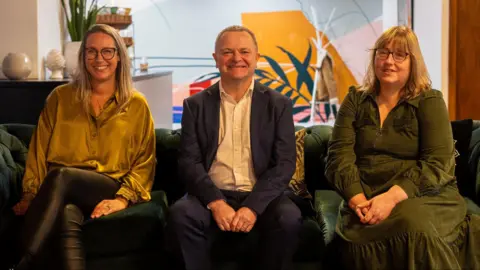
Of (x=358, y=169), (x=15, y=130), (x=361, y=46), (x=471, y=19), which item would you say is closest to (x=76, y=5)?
(x=15, y=130)

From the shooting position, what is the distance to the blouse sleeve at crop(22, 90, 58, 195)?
8.79ft

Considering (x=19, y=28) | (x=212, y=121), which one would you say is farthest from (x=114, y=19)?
(x=212, y=121)

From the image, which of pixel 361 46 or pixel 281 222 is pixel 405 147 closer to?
pixel 281 222

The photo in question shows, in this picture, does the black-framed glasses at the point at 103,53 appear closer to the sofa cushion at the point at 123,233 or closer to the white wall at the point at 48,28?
the sofa cushion at the point at 123,233

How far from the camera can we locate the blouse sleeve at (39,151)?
8.79ft

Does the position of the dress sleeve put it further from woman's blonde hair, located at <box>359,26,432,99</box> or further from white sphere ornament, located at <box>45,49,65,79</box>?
white sphere ornament, located at <box>45,49,65,79</box>

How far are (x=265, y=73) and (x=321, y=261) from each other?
4345mm

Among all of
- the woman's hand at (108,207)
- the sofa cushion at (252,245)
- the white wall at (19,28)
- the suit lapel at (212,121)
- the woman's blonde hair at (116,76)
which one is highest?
the white wall at (19,28)

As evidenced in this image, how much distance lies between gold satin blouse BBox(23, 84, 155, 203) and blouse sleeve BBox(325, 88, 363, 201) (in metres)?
0.83

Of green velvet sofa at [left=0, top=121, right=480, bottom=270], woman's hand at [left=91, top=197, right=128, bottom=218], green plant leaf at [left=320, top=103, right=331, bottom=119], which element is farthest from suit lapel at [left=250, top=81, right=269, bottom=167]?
green plant leaf at [left=320, top=103, right=331, bottom=119]

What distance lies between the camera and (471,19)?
187 inches

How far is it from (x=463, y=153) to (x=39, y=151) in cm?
197

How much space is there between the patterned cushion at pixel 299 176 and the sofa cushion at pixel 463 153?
2.37 ft

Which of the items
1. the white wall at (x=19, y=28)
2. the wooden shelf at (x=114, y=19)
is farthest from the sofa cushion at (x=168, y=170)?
the wooden shelf at (x=114, y=19)
